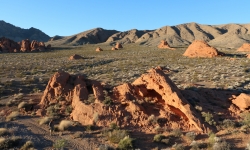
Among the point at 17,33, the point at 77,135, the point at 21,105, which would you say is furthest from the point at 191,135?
the point at 17,33

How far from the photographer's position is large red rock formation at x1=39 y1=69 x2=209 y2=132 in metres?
11.6

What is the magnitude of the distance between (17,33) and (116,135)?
193m

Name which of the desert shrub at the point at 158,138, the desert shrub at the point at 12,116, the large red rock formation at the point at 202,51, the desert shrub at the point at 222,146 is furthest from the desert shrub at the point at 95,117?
the large red rock formation at the point at 202,51

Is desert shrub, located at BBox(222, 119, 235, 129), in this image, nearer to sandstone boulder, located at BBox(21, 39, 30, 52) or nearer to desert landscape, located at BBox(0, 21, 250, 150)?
desert landscape, located at BBox(0, 21, 250, 150)

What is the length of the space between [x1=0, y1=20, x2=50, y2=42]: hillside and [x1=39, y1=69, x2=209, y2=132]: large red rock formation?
175m

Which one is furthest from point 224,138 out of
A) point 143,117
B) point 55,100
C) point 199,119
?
point 55,100

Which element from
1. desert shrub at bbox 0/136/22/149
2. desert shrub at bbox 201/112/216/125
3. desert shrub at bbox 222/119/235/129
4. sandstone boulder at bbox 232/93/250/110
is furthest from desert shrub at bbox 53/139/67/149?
sandstone boulder at bbox 232/93/250/110

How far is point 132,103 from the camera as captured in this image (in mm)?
12547

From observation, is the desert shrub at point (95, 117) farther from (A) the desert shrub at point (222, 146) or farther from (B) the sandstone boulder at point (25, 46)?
(B) the sandstone boulder at point (25, 46)

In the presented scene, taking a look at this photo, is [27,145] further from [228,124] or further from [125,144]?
[228,124]

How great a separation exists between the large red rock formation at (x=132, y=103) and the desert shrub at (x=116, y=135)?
999mm

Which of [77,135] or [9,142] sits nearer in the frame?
[9,142]

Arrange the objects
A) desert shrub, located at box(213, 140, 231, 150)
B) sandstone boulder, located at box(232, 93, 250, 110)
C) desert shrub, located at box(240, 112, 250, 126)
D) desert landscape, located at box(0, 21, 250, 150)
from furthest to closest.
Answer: sandstone boulder, located at box(232, 93, 250, 110)
desert shrub, located at box(240, 112, 250, 126)
desert landscape, located at box(0, 21, 250, 150)
desert shrub, located at box(213, 140, 231, 150)

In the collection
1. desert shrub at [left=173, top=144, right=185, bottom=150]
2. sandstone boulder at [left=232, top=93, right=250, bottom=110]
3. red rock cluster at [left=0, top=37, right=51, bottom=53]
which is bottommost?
desert shrub at [left=173, top=144, right=185, bottom=150]
